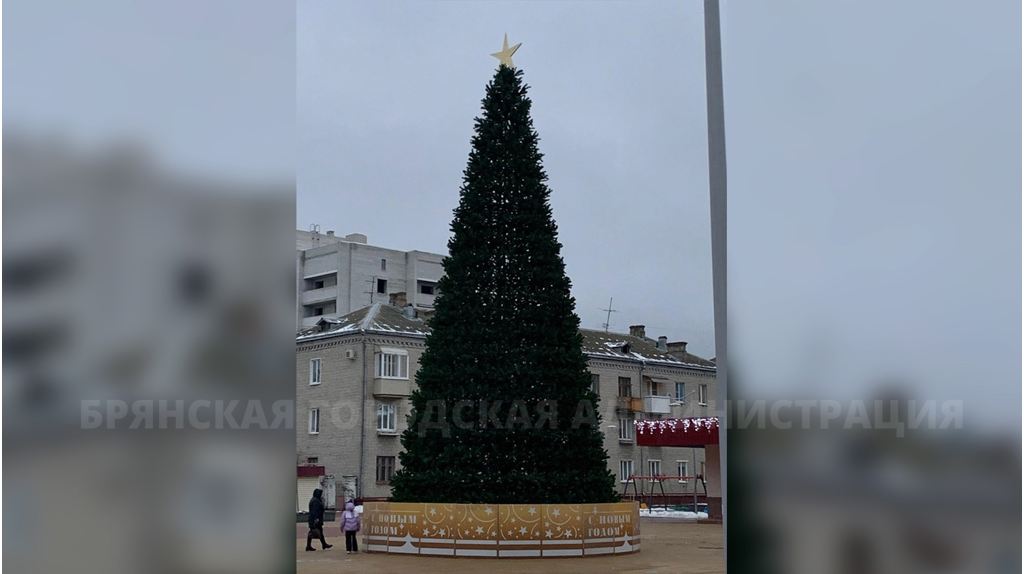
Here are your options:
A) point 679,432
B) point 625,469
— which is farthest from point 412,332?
point 679,432

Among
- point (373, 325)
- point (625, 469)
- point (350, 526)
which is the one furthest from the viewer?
point (625, 469)

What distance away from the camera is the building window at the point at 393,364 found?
112ft

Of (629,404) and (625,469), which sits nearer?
(625,469)

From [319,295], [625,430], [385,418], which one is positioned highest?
[319,295]

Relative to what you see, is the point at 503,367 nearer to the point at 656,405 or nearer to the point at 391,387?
the point at 391,387

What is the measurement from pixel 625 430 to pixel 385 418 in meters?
9.19

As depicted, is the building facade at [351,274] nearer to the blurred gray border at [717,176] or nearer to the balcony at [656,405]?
the balcony at [656,405]

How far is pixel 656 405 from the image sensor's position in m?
39.3

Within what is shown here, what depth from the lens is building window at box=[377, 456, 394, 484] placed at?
111 feet
